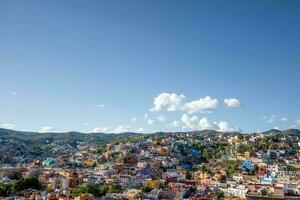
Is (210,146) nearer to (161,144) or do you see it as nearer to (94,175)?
(161,144)

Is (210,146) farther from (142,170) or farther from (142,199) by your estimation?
(142,199)

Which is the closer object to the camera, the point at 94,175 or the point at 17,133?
the point at 94,175

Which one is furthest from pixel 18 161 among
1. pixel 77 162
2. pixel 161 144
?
pixel 161 144

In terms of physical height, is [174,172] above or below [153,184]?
above

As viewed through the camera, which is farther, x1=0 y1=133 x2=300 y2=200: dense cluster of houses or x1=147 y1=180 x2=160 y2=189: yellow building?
x1=147 y1=180 x2=160 y2=189: yellow building

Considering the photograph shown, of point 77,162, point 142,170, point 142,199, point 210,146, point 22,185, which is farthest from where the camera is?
point 210,146

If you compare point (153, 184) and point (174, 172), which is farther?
point (174, 172)

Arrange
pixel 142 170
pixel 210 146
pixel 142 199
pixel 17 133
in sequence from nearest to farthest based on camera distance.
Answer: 1. pixel 142 199
2. pixel 142 170
3. pixel 210 146
4. pixel 17 133

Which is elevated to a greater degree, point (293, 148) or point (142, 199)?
point (293, 148)

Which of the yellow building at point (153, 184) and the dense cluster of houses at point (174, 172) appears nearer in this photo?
the dense cluster of houses at point (174, 172)
